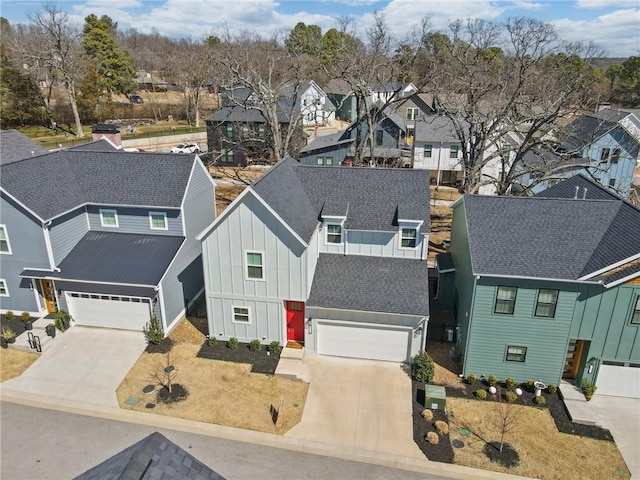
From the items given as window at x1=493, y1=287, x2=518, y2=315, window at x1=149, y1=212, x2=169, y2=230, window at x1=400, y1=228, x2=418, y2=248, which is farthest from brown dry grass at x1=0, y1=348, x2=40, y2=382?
window at x1=493, y1=287, x2=518, y2=315

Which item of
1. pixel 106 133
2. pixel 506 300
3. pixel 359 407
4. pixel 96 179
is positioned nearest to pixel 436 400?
pixel 359 407

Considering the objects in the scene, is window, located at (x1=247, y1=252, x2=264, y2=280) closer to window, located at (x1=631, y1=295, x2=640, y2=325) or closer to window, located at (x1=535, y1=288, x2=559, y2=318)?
window, located at (x1=535, y1=288, x2=559, y2=318)

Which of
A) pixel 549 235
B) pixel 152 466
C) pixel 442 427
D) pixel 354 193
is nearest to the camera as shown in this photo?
pixel 152 466

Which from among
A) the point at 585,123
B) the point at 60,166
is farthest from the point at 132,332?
the point at 585,123

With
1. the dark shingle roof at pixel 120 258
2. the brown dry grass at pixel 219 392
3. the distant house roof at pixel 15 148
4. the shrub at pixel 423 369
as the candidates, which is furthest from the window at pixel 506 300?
the distant house roof at pixel 15 148

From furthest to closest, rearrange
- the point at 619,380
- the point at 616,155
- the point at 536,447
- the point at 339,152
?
1. the point at 339,152
2. the point at 616,155
3. the point at 619,380
4. the point at 536,447

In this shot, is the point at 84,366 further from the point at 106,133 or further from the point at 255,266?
the point at 106,133

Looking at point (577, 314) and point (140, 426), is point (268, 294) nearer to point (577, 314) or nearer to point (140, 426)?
point (140, 426)
